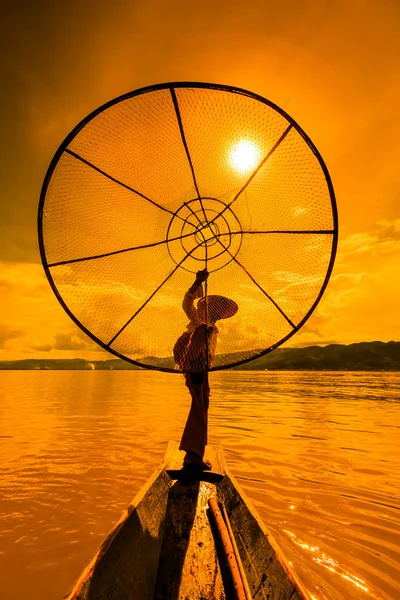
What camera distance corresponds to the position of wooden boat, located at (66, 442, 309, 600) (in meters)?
2.05

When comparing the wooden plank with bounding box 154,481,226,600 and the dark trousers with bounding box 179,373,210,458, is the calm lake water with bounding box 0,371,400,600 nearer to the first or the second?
the wooden plank with bounding box 154,481,226,600

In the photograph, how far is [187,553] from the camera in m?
2.61

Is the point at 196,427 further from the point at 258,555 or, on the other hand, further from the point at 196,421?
the point at 258,555

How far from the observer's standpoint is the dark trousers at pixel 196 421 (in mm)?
3639

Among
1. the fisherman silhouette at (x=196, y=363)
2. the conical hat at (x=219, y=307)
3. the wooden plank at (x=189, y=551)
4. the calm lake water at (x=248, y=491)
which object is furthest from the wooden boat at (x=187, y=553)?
the conical hat at (x=219, y=307)

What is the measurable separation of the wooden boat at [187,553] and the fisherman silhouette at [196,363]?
34 centimetres

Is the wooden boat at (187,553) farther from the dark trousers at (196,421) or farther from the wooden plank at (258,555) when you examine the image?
the dark trousers at (196,421)

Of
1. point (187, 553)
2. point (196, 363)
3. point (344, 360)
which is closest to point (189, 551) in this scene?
point (187, 553)

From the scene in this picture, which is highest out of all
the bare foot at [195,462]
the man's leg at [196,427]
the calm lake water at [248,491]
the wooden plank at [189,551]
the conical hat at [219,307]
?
the conical hat at [219,307]

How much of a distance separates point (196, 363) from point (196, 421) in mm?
646

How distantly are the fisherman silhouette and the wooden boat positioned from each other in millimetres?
342

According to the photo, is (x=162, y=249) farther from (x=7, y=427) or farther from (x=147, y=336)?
(x=7, y=427)

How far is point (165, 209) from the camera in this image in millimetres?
4250

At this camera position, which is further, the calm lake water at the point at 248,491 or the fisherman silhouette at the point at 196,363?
the fisherman silhouette at the point at 196,363
